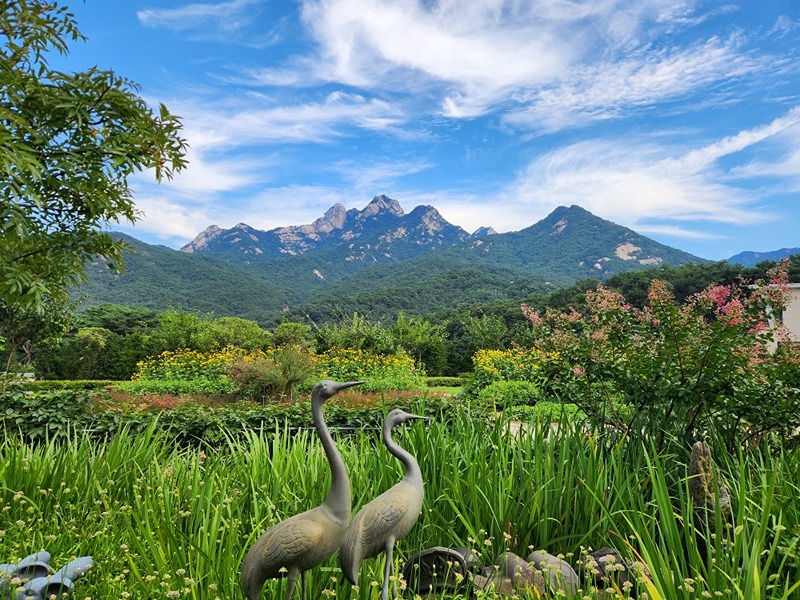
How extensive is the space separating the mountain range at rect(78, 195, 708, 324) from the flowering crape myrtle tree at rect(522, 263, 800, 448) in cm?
2674

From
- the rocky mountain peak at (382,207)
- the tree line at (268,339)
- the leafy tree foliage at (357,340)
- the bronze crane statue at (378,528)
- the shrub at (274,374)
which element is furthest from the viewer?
the rocky mountain peak at (382,207)

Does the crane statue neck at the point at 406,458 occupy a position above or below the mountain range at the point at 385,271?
below

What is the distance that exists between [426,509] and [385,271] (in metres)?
75.1

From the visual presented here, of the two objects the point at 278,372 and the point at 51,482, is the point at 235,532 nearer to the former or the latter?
the point at 51,482

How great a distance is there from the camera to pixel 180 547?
2299 mm

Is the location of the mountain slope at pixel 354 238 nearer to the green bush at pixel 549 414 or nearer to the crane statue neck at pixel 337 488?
the green bush at pixel 549 414

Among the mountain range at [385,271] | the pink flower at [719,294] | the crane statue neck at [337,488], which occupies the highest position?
the mountain range at [385,271]

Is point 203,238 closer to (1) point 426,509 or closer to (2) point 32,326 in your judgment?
(2) point 32,326

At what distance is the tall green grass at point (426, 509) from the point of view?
6.83 ft

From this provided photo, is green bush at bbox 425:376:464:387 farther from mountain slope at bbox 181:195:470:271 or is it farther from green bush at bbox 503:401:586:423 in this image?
mountain slope at bbox 181:195:470:271

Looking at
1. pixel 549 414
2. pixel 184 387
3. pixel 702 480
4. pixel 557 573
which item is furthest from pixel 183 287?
pixel 557 573

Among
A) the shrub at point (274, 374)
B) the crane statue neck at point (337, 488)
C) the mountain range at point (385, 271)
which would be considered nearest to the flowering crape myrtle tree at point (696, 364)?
the crane statue neck at point (337, 488)

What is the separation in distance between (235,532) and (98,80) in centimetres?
446

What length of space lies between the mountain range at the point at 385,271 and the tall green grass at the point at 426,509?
25.4 metres
